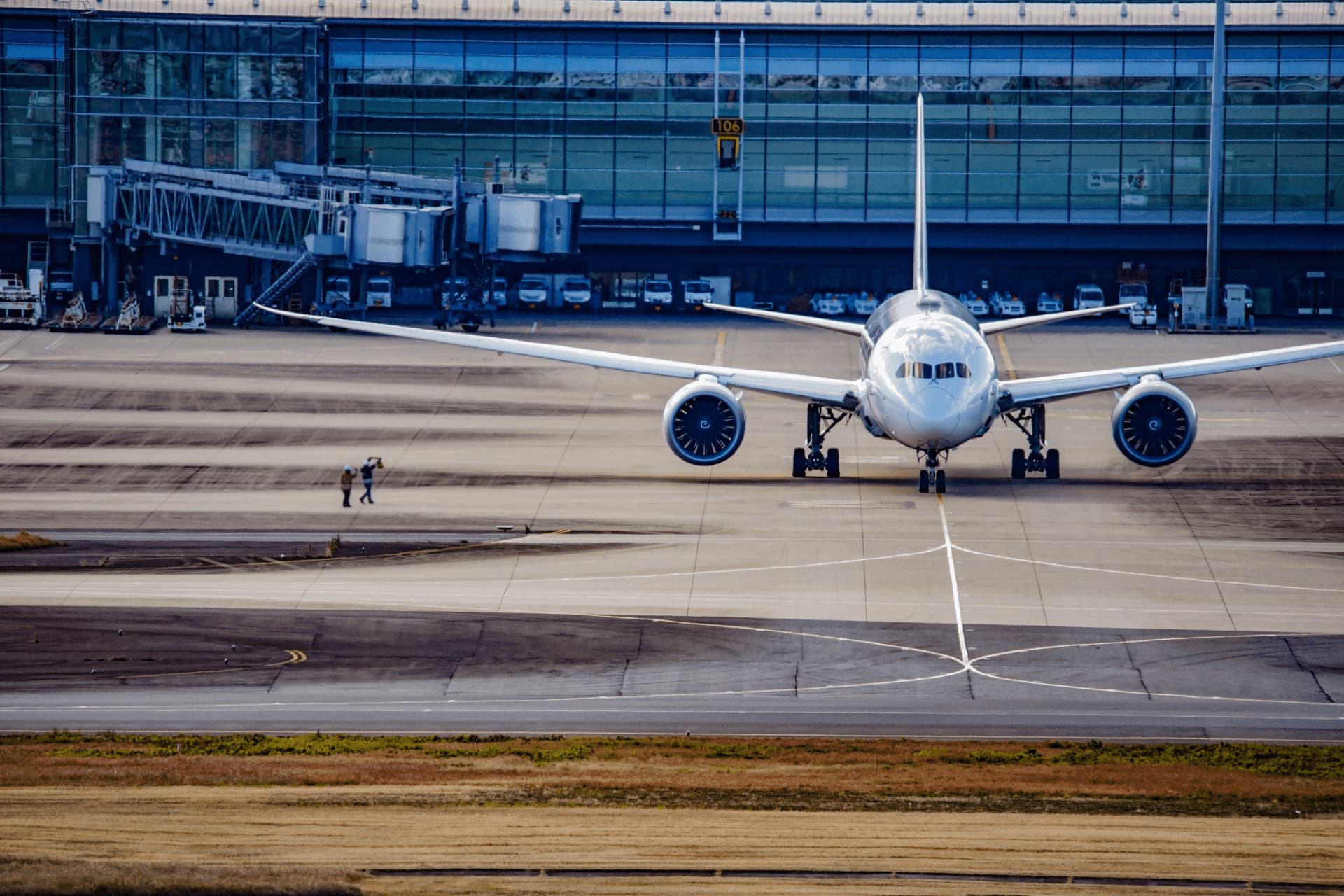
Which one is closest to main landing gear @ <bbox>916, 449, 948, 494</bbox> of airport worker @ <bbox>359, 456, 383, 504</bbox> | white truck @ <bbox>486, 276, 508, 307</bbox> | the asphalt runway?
the asphalt runway

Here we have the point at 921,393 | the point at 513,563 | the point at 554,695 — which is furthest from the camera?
the point at 921,393

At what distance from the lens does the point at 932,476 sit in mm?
61406

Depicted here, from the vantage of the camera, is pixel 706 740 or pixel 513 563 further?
pixel 513 563

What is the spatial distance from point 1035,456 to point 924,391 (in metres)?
9.00

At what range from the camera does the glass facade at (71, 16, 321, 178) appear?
11431 centimetres

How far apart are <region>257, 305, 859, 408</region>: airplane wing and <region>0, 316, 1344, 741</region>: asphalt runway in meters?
3.08

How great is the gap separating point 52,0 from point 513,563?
283 ft

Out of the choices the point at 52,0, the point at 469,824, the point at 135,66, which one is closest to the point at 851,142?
the point at 135,66

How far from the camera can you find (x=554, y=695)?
38.8 meters

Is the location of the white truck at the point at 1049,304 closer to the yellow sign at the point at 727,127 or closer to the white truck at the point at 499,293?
the yellow sign at the point at 727,127

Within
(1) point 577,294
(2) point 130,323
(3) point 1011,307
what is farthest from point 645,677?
(3) point 1011,307

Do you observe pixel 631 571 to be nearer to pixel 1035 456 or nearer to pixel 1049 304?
pixel 1035 456

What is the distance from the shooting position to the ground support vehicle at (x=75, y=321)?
326 feet

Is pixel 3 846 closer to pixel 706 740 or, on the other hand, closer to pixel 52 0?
pixel 706 740
